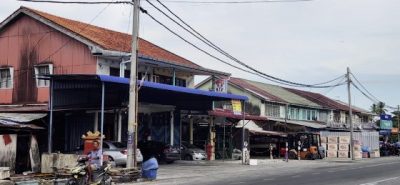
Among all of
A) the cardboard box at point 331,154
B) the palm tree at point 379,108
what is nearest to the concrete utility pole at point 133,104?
the cardboard box at point 331,154

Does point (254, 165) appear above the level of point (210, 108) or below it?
below

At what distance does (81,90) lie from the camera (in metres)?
27.6

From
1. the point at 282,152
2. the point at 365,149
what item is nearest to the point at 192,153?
the point at 282,152

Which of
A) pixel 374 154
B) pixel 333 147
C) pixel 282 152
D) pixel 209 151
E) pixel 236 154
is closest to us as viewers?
pixel 209 151

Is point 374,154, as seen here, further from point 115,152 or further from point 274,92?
point 115,152

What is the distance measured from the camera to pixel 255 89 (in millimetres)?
60156

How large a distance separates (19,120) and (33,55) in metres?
7.64

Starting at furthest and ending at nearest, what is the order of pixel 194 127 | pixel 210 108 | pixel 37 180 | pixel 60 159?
pixel 194 127, pixel 210 108, pixel 60 159, pixel 37 180

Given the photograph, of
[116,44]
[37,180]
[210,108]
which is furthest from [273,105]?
[37,180]

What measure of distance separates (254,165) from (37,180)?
16.6 metres

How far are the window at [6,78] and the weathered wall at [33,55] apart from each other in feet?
0.99

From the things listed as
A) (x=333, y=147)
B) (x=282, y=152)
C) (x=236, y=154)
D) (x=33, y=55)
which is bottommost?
(x=282, y=152)

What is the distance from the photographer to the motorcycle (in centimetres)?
1781

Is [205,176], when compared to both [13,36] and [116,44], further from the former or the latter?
[13,36]
